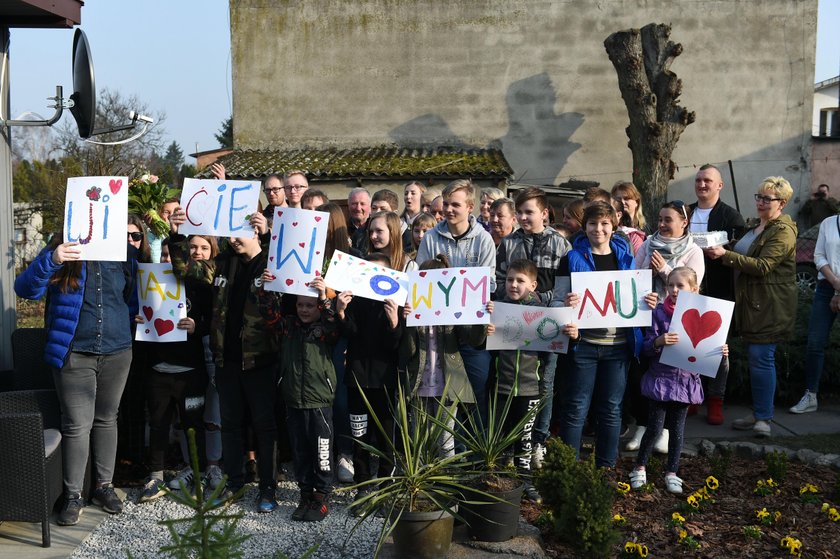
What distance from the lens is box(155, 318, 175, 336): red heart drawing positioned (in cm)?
609

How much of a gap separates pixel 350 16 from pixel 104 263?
62.3 ft

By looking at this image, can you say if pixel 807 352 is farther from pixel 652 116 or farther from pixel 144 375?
pixel 652 116

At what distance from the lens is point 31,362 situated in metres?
6.38

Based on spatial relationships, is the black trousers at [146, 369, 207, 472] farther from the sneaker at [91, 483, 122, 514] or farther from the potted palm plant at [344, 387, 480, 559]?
the potted palm plant at [344, 387, 480, 559]

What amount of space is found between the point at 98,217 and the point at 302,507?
2.33 metres

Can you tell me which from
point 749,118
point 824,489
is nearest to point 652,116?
point 749,118

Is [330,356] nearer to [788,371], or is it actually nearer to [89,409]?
[89,409]

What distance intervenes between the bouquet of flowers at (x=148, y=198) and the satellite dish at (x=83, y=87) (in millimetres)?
1264

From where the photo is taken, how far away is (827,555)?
4855mm

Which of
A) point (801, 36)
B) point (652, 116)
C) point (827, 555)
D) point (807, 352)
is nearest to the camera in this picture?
point (827, 555)

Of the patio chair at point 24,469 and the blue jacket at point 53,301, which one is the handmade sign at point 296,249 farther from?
the patio chair at point 24,469

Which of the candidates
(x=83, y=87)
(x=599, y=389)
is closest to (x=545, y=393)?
(x=599, y=389)

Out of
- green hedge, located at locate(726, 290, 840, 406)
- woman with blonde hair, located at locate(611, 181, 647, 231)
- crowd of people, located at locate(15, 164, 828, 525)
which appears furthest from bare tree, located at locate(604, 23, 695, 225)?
crowd of people, located at locate(15, 164, 828, 525)

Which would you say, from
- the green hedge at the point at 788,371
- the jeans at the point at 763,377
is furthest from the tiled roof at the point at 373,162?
the jeans at the point at 763,377
